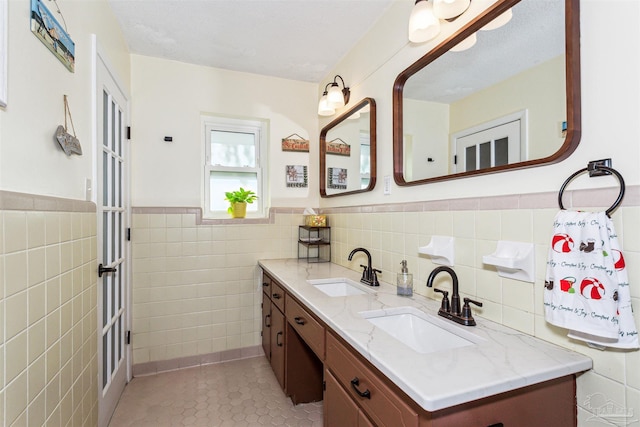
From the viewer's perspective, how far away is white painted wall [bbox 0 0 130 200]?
89 centimetres

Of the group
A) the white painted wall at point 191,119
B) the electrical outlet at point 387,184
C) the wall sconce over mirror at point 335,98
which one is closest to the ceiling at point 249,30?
the white painted wall at point 191,119

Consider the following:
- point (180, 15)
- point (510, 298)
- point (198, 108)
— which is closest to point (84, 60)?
point (180, 15)

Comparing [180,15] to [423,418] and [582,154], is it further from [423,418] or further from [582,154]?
[423,418]

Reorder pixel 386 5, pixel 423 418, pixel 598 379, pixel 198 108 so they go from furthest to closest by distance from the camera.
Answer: pixel 198 108 → pixel 386 5 → pixel 598 379 → pixel 423 418

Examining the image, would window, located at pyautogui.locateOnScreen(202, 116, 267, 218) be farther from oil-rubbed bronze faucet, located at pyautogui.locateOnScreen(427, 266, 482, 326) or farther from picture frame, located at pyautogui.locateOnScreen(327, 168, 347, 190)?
oil-rubbed bronze faucet, located at pyautogui.locateOnScreen(427, 266, 482, 326)

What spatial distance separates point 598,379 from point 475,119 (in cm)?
98

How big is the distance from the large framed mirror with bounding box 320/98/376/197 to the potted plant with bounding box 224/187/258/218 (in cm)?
69

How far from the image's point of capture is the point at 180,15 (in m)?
1.94

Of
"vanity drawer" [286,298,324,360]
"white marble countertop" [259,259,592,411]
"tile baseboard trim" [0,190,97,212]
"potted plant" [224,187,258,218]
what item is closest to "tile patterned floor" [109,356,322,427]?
"vanity drawer" [286,298,324,360]

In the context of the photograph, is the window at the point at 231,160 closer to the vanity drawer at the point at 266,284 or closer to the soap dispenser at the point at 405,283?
the vanity drawer at the point at 266,284

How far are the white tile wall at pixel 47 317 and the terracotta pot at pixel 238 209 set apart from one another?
4.00 ft

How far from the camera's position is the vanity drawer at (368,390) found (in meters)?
0.82

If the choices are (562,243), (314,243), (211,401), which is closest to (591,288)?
(562,243)

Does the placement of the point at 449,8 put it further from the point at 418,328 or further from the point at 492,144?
the point at 418,328
